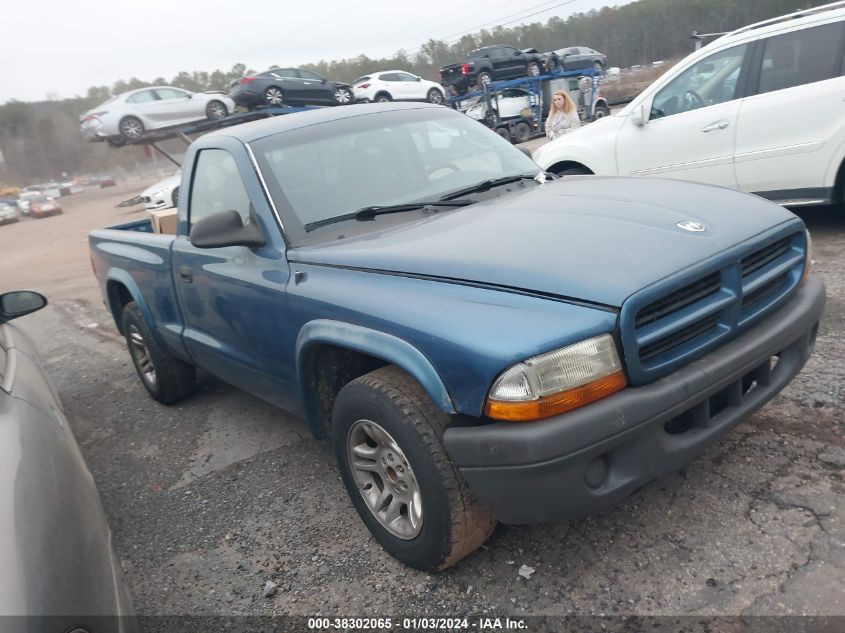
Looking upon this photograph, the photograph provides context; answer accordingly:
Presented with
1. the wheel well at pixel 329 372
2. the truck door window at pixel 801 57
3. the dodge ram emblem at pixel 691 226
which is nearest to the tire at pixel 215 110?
the truck door window at pixel 801 57

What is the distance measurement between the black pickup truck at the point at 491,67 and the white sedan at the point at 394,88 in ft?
2.25

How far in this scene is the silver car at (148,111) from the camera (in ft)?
60.0

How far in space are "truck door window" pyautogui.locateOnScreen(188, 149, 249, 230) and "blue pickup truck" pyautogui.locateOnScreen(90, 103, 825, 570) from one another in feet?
0.07

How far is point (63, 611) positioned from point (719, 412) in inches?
84.5

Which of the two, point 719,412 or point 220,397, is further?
point 220,397

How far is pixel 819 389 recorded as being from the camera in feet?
11.0

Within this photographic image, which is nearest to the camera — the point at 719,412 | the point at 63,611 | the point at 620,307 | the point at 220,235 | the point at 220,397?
the point at 63,611

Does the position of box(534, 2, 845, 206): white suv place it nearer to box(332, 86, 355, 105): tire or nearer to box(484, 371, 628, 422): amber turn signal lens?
box(484, 371, 628, 422): amber turn signal lens

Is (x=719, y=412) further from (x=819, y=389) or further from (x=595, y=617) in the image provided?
(x=819, y=389)

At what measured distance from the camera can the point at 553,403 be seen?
77.9 inches

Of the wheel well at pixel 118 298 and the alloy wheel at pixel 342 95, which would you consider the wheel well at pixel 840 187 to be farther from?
the alloy wheel at pixel 342 95

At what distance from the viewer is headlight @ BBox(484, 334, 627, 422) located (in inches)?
77.2

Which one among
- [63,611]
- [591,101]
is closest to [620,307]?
[63,611]

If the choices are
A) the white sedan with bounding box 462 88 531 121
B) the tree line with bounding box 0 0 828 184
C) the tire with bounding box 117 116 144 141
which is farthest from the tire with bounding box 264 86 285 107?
the tree line with bounding box 0 0 828 184
